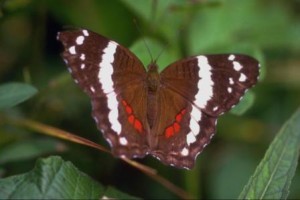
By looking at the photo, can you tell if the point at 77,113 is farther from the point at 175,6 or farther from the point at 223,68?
the point at 223,68

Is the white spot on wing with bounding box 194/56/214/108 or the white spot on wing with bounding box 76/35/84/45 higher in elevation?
the white spot on wing with bounding box 76/35/84/45

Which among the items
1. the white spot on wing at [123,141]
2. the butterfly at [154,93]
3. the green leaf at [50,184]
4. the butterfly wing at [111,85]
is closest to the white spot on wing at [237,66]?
the butterfly at [154,93]

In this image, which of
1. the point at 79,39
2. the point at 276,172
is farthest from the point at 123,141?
the point at 276,172

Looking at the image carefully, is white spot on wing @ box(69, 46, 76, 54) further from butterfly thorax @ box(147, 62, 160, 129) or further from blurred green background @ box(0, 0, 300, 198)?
blurred green background @ box(0, 0, 300, 198)

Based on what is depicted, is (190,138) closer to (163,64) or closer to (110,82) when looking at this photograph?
(110,82)

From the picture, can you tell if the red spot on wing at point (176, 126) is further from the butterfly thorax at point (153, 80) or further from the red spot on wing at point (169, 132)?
the butterfly thorax at point (153, 80)

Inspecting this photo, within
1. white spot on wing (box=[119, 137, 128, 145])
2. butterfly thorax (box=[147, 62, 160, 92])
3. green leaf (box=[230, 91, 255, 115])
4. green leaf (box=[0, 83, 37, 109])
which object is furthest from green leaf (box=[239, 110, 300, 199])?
green leaf (box=[0, 83, 37, 109])
